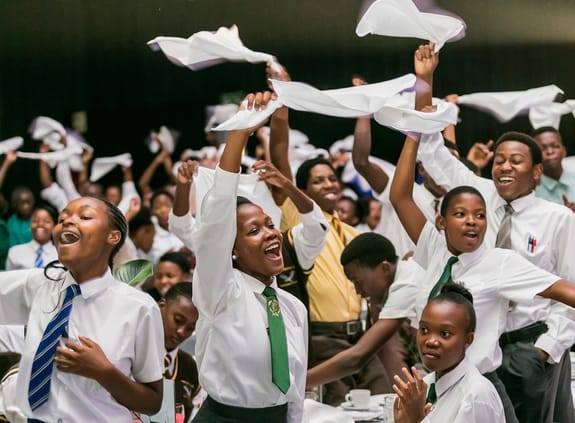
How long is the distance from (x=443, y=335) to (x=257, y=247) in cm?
57

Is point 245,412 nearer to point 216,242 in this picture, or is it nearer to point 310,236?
point 216,242

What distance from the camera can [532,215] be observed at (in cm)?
369

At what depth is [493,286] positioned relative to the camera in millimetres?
3199

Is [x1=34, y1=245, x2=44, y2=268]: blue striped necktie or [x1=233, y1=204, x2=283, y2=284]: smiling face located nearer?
[x1=233, y1=204, x2=283, y2=284]: smiling face

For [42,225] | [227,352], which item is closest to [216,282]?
[227,352]

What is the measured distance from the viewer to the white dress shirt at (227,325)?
2625 millimetres

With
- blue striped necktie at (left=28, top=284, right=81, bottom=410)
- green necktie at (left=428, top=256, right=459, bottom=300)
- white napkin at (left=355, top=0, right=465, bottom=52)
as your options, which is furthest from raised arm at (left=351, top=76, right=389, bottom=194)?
blue striped necktie at (left=28, top=284, right=81, bottom=410)

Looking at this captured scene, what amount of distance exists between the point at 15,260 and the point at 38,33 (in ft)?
12.9

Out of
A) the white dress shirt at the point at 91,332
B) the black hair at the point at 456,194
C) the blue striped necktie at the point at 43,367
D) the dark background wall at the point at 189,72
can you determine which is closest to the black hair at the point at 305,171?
the black hair at the point at 456,194

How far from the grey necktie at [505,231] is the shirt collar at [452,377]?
100 centimetres

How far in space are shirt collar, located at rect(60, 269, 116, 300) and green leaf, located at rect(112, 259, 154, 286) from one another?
37 cm

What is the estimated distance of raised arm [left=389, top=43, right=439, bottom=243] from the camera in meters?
3.52

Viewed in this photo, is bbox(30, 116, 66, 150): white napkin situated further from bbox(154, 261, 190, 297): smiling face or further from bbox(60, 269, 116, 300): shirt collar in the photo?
bbox(60, 269, 116, 300): shirt collar

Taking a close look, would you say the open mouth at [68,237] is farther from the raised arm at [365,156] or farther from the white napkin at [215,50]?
the raised arm at [365,156]
